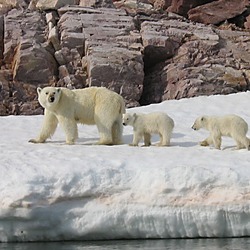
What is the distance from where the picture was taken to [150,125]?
13625 mm

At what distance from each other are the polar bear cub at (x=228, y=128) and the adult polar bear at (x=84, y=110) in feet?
6.12

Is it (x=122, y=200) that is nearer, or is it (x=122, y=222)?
(x=122, y=222)

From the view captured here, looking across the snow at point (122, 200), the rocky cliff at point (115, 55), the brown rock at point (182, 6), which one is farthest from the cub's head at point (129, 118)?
the brown rock at point (182, 6)

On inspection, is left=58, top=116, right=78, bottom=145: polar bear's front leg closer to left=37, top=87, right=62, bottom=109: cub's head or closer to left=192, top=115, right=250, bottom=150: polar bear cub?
left=37, top=87, right=62, bottom=109: cub's head

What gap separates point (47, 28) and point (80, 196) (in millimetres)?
29030

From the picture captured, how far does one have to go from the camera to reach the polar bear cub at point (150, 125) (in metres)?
13.6

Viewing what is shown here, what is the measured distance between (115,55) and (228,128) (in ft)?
74.0

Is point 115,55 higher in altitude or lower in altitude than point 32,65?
higher

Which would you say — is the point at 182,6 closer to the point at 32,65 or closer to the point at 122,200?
the point at 32,65

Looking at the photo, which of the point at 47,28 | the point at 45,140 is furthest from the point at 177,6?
the point at 45,140

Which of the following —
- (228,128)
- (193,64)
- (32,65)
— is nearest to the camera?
(228,128)

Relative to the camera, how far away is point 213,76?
116 feet

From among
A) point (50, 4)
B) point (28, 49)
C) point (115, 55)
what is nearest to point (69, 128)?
point (115, 55)

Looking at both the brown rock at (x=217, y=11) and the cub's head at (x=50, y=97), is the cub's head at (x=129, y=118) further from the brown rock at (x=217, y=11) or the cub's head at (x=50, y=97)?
the brown rock at (x=217, y=11)
